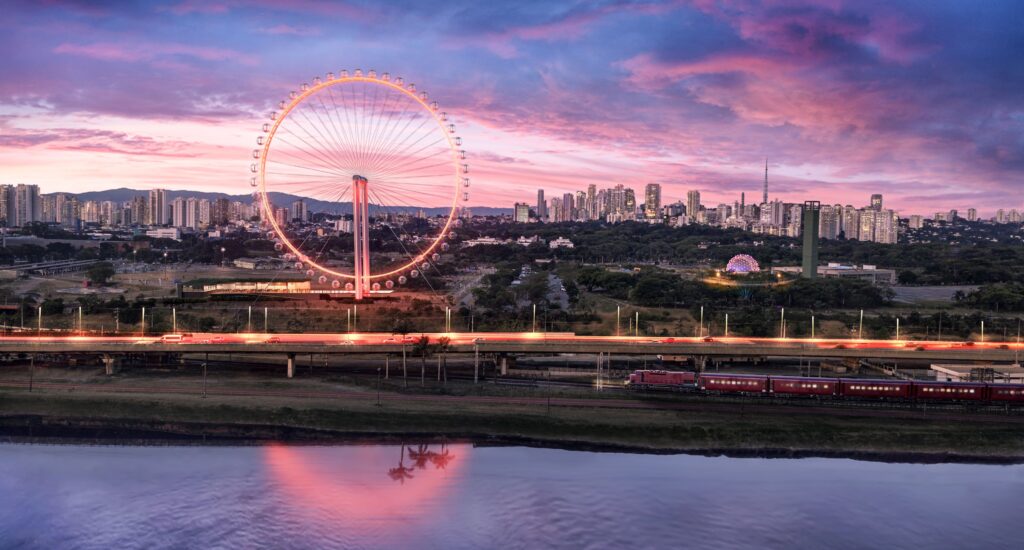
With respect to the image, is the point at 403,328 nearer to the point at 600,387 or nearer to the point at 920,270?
the point at 600,387

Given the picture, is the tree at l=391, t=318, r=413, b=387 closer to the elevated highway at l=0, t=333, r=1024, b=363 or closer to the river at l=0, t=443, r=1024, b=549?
the elevated highway at l=0, t=333, r=1024, b=363

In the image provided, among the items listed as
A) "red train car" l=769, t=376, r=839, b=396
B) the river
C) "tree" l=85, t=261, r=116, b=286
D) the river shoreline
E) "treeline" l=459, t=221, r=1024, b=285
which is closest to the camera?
the river

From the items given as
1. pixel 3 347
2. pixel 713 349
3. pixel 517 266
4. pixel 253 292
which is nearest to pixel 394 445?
pixel 713 349

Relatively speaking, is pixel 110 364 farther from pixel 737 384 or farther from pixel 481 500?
pixel 737 384

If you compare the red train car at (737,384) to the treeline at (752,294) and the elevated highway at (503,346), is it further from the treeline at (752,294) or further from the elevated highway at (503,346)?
the treeline at (752,294)

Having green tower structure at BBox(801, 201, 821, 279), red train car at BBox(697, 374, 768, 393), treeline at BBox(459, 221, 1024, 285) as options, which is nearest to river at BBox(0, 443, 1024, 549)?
red train car at BBox(697, 374, 768, 393)

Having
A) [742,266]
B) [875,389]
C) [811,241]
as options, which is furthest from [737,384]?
[811,241]
